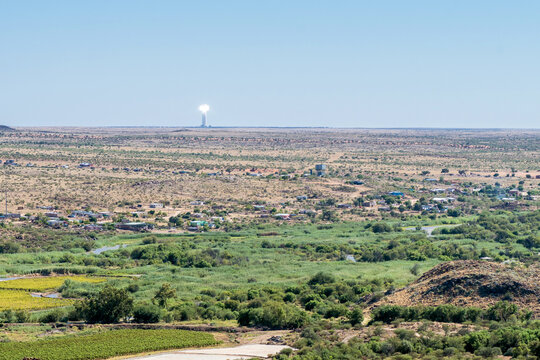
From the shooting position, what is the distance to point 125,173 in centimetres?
12769

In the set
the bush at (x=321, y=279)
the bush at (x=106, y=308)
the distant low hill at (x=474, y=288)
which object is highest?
the distant low hill at (x=474, y=288)

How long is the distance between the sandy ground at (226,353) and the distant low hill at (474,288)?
9.84 metres

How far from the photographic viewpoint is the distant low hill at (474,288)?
4128 cm

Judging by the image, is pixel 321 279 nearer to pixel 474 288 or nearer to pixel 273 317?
pixel 273 317

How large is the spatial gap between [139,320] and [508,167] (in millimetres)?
125683

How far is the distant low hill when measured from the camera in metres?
41.3

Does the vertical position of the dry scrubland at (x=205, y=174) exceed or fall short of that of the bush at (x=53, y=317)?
it exceeds it

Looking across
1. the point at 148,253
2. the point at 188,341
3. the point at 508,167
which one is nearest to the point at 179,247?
the point at 148,253

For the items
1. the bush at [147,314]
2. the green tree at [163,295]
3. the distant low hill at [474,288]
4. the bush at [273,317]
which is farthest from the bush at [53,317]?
the distant low hill at [474,288]

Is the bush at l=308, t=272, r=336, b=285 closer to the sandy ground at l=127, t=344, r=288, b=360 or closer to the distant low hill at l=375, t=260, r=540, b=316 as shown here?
the distant low hill at l=375, t=260, r=540, b=316

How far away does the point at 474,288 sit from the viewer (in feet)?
139

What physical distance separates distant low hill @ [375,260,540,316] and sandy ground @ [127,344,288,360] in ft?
32.3

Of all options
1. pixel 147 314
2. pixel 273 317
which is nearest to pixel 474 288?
pixel 273 317

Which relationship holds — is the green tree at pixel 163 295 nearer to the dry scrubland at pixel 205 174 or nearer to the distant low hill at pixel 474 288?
the distant low hill at pixel 474 288
